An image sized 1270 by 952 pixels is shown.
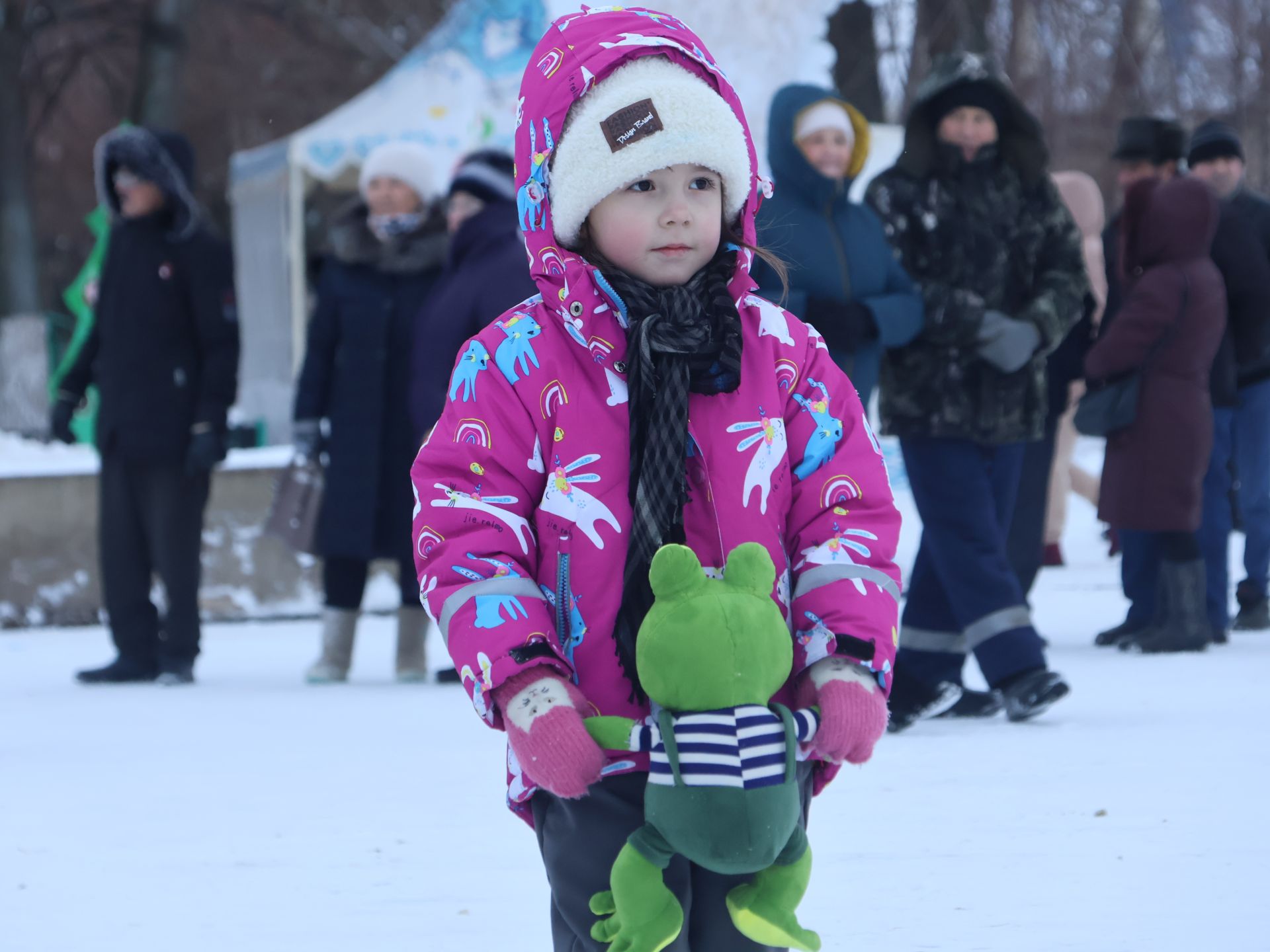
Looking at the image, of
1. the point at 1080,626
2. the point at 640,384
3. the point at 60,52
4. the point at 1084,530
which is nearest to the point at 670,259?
the point at 640,384

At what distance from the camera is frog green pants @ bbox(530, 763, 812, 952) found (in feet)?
7.08

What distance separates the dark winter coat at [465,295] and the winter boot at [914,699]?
173 cm

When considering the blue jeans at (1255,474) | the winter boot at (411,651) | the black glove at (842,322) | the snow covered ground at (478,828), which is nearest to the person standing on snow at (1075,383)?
the blue jeans at (1255,474)

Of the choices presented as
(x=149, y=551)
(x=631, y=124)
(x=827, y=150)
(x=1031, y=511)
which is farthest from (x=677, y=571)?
(x=149, y=551)

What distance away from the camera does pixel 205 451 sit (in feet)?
21.4

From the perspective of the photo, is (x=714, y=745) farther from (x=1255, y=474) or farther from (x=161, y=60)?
(x=161, y=60)

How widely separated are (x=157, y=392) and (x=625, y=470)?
469cm

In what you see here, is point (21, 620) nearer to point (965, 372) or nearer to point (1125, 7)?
point (965, 372)

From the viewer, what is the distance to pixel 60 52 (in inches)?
902

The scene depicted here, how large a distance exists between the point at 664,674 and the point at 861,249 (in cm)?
329

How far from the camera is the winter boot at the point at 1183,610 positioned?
6559 millimetres

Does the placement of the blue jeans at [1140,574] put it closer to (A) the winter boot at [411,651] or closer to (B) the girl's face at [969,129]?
(B) the girl's face at [969,129]

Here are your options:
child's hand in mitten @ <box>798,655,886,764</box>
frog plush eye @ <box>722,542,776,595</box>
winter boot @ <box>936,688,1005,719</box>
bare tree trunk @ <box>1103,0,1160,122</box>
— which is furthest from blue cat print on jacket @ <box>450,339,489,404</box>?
bare tree trunk @ <box>1103,0,1160,122</box>

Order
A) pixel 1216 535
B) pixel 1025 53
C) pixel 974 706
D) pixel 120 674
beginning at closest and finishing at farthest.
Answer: pixel 974 706 < pixel 120 674 < pixel 1216 535 < pixel 1025 53
